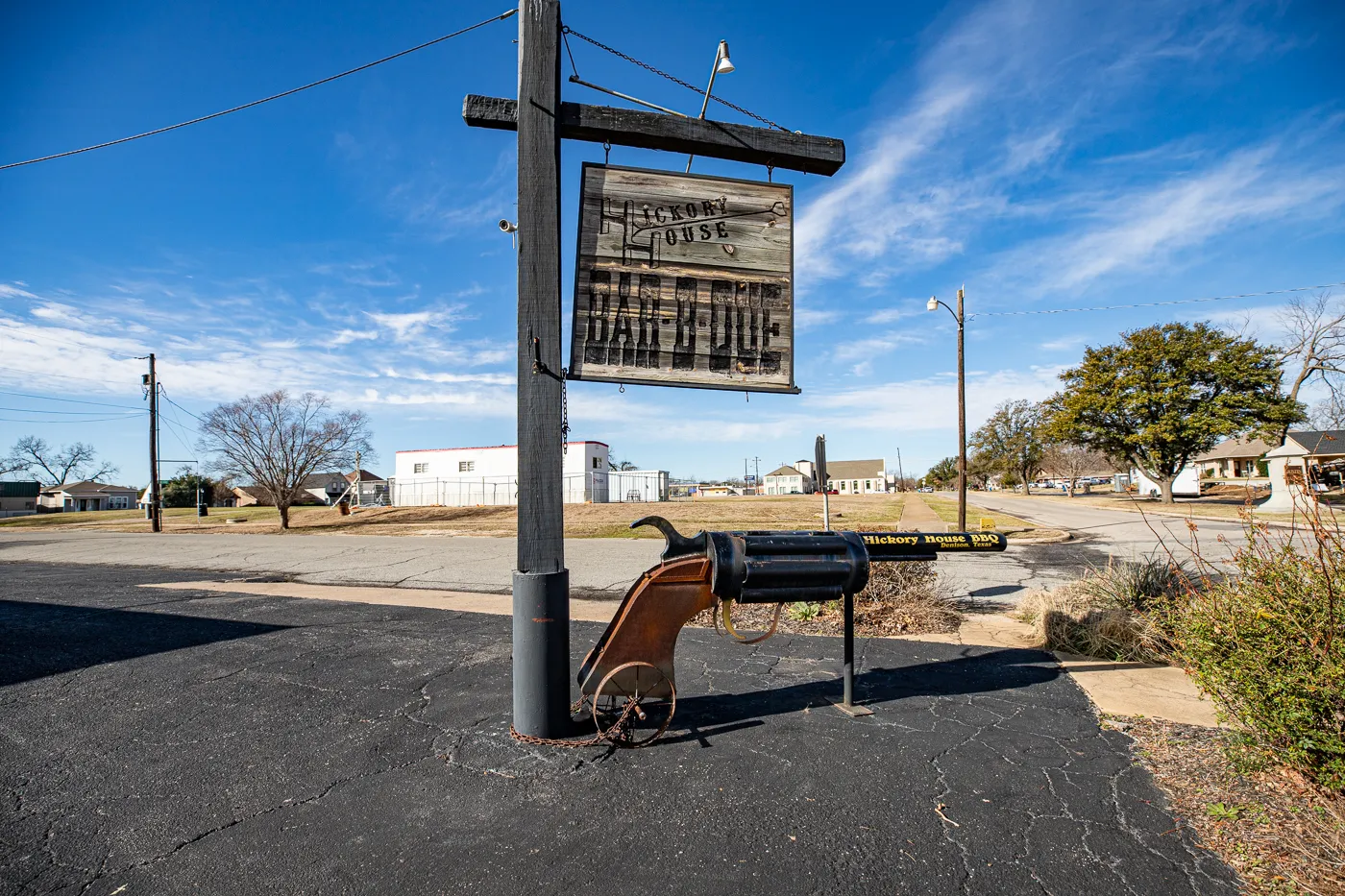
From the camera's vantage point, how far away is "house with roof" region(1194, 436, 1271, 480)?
54.2m

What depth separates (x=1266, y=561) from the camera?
120 inches

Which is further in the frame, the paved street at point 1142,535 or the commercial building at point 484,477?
the commercial building at point 484,477

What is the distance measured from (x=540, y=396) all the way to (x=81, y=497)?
12724cm

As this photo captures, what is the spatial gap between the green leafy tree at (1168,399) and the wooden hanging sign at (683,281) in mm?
41436

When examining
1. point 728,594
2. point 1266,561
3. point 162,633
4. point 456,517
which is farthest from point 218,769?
point 456,517

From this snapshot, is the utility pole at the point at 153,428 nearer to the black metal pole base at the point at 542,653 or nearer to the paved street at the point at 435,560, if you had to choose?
the paved street at the point at 435,560

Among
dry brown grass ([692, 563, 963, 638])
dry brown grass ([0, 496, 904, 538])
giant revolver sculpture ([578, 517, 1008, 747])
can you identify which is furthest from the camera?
dry brown grass ([0, 496, 904, 538])

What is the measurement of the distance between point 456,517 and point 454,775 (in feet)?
115

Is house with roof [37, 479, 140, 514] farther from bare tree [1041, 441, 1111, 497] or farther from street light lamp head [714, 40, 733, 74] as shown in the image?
bare tree [1041, 441, 1111, 497]

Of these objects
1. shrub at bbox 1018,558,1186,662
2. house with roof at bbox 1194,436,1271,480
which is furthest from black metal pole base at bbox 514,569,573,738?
house with roof at bbox 1194,436,1271,480

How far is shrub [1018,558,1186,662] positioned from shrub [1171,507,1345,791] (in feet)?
8.49

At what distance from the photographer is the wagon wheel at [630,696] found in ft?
12.2

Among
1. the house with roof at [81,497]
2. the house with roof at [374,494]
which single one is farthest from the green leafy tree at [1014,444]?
the house with roof at [81,497]

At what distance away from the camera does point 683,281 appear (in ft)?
14.2
